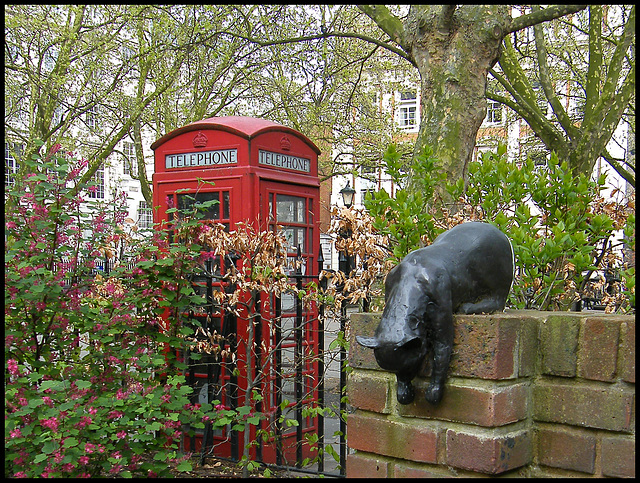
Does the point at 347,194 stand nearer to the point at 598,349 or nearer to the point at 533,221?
the point at 533,221

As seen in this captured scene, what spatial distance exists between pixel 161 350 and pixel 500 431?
2.86m

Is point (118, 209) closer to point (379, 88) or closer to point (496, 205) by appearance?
point (496, 205)

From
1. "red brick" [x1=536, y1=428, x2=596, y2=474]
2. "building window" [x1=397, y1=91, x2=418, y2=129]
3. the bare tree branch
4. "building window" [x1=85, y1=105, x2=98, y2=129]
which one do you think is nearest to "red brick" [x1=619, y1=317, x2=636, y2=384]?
"red brick" [x1=536, y1=428, x2=596, y2=474]

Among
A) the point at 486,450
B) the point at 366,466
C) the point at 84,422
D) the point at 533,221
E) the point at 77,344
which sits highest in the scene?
the point at 533,221

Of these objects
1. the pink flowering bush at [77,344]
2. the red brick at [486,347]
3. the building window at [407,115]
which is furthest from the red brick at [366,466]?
the building window at [407,115]

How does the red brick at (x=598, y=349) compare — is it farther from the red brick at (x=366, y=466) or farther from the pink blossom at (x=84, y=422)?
the pink blossom at (x=84, y=422)

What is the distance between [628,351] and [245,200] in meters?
3.50

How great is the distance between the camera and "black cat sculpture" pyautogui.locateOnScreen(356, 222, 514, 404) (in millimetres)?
2262

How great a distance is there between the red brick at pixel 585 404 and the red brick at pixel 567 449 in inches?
1.7

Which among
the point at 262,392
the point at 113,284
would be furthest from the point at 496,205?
the point at 113,284

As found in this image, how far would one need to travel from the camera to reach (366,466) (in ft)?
8.58

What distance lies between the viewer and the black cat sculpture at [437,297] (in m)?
2.26

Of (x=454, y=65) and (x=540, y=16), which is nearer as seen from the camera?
(x=454, y=65)

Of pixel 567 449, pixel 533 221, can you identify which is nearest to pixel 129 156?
pixel 533 221
